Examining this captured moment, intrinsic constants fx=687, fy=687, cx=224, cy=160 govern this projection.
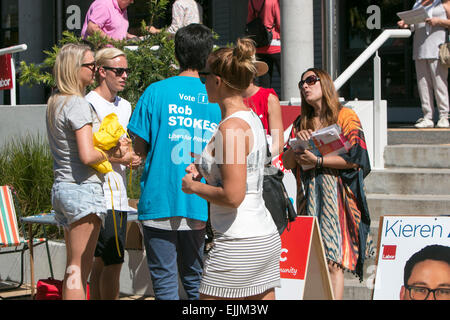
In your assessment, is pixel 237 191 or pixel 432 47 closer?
pixel 237 191

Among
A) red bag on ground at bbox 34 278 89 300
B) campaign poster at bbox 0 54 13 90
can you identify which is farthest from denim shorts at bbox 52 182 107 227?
campaign poster at bbox 0 54 13 90

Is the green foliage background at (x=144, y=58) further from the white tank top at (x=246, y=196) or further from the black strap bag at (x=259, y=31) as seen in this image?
the white tank top at (x=246, y=196)

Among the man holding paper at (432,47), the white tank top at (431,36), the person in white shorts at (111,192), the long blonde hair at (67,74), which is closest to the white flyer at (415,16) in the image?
the man holding paper at (432,47)

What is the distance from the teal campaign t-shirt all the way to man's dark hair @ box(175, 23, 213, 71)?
0.45 feet

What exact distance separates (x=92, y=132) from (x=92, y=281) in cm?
121

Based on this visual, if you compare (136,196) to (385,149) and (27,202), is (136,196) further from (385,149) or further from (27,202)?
(385,149)

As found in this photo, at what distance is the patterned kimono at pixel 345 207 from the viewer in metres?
4.80

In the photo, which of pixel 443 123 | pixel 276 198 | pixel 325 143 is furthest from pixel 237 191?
pixel 443 123

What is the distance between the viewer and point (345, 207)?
4840 millimetres

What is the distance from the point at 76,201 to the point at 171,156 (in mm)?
647

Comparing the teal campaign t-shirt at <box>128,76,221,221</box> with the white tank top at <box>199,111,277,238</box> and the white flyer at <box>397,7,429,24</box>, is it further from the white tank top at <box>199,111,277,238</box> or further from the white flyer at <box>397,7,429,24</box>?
the white flyer at <box>397,7,429,24</box>

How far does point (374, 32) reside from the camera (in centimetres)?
1350

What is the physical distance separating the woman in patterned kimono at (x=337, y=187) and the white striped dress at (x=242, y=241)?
1.47 m

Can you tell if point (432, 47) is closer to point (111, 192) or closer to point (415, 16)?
point (415, 16)
